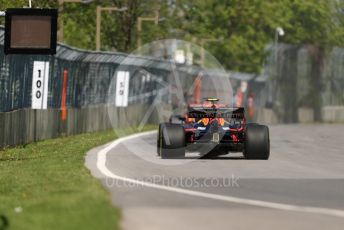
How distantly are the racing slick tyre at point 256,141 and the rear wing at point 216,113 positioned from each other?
545 millimetres

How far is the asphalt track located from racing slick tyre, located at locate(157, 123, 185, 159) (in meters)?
0.36

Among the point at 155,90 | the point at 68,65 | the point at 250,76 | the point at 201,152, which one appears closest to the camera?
the point at 201,152

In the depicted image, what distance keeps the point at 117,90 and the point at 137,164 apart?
20.0 meters

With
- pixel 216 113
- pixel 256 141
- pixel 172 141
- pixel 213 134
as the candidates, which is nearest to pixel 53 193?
pixel 172 141

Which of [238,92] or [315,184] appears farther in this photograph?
[238,92]

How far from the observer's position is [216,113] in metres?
21.9

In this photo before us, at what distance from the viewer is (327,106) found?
74.1m

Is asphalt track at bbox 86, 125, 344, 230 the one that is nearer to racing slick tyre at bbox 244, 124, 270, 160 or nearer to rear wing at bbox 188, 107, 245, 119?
racing slick tyre at bbox 244, 124, 270, 160

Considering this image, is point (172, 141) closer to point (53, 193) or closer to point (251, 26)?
point (53, 193)

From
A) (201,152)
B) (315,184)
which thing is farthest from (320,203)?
(201,152)

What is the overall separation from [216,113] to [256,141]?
1.05 meters

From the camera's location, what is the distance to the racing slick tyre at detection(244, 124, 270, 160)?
2141cm

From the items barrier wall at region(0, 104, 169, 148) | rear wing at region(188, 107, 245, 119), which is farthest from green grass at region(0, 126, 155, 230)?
rear wing at region(188, 107, 245, 119)

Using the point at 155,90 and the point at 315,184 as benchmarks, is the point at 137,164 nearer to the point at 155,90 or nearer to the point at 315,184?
the point at 315,184
